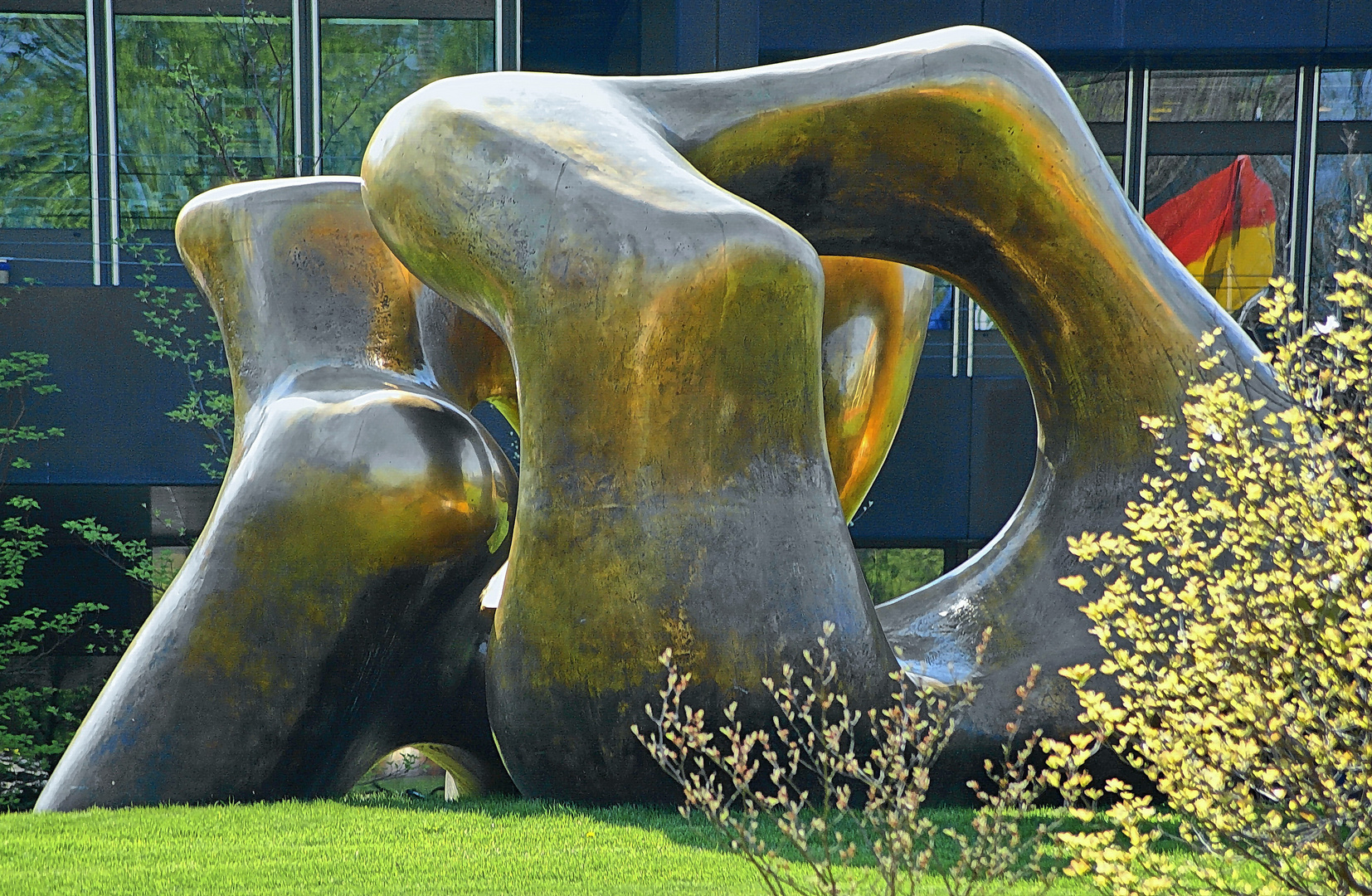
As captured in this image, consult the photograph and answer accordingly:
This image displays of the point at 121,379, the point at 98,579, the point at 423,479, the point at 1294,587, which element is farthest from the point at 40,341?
Answer: the point at 1294,587

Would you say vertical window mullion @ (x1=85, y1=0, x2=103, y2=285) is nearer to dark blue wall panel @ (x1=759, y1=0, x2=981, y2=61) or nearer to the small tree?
dark blue wall panel @ (x1=759, y1=0, x2=981, y2=61)

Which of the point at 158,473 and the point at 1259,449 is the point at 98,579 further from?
the point at 1259,449

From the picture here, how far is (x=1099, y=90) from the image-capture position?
19.2m

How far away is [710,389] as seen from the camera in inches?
233

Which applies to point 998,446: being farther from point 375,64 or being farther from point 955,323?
point 375,64

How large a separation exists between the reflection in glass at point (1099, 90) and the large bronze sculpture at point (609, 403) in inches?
478

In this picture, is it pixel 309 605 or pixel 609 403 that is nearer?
pixel 609 403

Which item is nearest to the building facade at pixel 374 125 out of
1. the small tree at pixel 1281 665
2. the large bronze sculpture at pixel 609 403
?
the large bronze sculpture at pixel 609 403

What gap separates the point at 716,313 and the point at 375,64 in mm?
10839

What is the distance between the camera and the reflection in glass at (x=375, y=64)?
15.6 meters

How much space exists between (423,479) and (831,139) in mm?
2179

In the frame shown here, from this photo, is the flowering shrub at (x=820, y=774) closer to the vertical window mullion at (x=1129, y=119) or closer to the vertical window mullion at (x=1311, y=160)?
the vertical window mullion at (x=1129, y=119)

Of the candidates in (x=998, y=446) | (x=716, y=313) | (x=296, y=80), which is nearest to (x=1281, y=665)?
(x=716, y=313)

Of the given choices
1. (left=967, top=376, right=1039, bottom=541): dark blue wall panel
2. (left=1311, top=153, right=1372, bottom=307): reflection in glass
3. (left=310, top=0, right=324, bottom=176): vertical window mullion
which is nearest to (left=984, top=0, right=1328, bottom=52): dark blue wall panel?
Result: (left=1311, top=153, right=1372, bottom=307): reflection in glass
